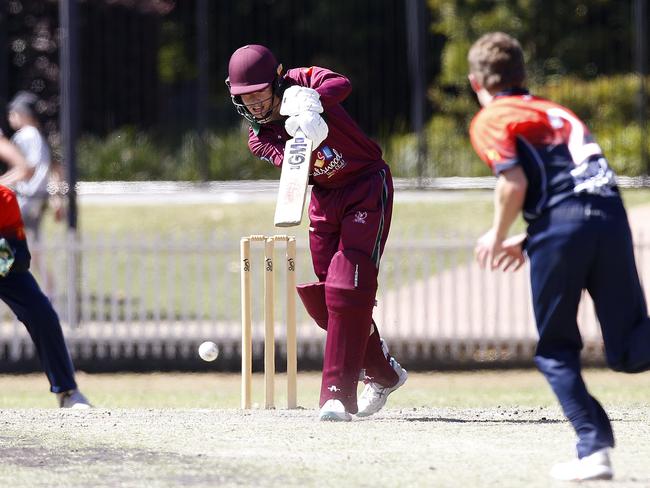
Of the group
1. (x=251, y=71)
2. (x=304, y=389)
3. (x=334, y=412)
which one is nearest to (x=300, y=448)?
(x=334, y=412)

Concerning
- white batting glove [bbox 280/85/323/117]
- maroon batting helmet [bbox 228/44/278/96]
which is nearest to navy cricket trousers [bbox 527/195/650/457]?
white batting glove [bbox 280/85/323/117]

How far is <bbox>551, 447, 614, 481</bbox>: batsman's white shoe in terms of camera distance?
5.32 metres

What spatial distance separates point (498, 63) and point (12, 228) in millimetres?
3649

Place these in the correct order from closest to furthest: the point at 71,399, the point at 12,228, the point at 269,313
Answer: the point at 269,313
the point at 12,228
the point at 71,399

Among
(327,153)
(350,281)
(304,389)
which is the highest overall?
(327,153)

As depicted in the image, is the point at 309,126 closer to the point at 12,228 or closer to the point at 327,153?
the point at 327,153

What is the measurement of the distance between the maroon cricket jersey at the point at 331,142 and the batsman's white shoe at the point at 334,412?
1.08 metres

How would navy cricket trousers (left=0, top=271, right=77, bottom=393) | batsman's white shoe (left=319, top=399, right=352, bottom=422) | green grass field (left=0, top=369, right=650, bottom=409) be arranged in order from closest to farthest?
batsman's white shoe (left=319, top=399, right=352, bottom=422) < navy cricket trousers (left=0, top=271, right=77, bottom=393) < green grass field (left=0, top=369, right=650, bottom=409)

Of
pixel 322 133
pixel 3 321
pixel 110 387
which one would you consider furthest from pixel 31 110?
pixel 322 133

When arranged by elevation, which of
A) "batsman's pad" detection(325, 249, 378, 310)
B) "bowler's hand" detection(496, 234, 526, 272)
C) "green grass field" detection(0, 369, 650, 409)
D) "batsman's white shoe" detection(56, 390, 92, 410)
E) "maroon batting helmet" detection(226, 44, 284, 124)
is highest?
"maroon batting helmet" detection(226, 44, 284, 124)

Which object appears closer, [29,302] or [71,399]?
[29,302]

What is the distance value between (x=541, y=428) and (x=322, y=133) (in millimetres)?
1752

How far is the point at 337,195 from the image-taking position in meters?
7.21

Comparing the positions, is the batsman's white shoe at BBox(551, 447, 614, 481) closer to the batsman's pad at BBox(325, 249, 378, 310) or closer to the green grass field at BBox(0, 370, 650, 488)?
the green grass field at BBox(0, 370, 650, 488)
